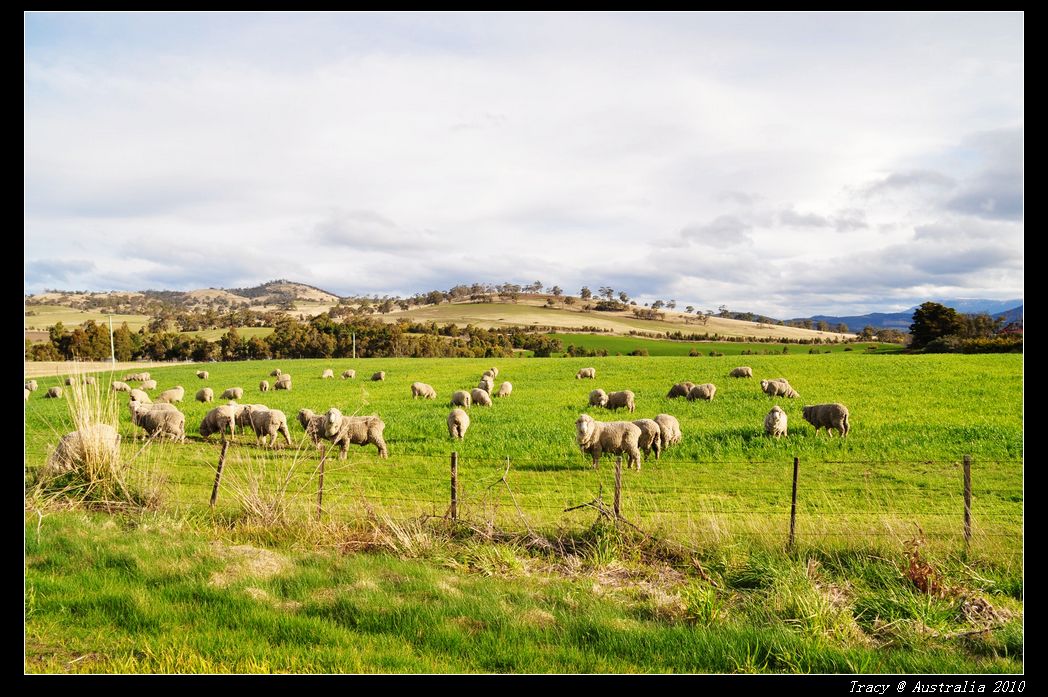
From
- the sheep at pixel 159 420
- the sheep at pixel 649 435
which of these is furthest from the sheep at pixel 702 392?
→ the sheep at pixel 159 420

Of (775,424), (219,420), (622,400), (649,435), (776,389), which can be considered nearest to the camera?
(649,435)

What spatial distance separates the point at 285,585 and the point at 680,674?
4.77m

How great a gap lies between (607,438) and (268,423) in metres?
13.4

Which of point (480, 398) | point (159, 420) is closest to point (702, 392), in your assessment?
point (480, 398)

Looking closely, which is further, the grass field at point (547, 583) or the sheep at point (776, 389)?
the sheep at point (776, 389)

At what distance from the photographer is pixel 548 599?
699 centimetres

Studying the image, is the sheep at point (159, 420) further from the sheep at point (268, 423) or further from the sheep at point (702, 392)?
the sheep at point (702, 392)

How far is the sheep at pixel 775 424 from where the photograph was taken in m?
21.9

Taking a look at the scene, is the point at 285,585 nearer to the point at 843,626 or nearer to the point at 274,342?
the point at 843,626

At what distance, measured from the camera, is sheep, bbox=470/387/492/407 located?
3247 cm

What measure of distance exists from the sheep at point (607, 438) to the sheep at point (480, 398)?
47.9ft

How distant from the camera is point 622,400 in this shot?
99.0 ft

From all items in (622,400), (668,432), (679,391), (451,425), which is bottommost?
(451,425)

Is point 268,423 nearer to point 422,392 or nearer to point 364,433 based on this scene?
point 364,433
